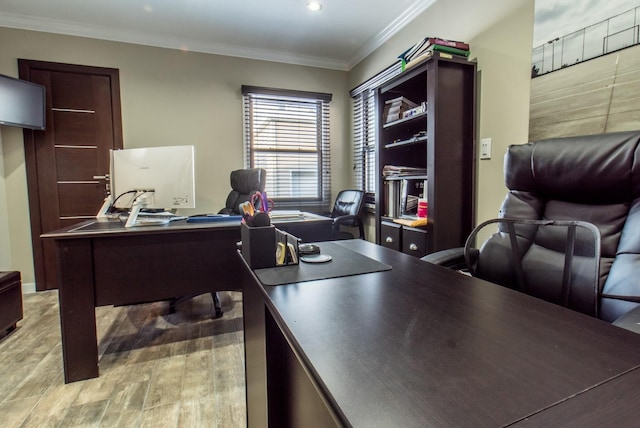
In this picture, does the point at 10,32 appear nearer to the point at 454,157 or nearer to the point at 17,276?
the point at 17,276

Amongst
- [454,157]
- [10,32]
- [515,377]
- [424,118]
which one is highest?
[10,32]

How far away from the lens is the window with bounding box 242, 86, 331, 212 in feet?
12.1

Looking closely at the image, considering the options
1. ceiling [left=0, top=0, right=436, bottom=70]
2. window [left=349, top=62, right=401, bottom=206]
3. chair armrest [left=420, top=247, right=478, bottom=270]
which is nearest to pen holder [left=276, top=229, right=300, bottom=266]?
chair armrest [left=420, top=247, right=478, bottom=270]

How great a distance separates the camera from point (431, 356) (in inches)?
19.3

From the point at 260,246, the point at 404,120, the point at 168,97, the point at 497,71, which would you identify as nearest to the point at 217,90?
the point at 168,97

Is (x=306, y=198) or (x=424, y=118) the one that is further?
(x=306, y=198)

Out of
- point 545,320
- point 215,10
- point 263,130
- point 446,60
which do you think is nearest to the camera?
point 545,320

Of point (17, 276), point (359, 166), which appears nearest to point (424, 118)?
point (359, 166)

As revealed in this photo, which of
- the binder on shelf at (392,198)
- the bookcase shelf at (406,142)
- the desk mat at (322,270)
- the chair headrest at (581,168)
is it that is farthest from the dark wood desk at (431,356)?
the binder on shelf at (392,198)

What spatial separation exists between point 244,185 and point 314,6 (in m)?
1.63

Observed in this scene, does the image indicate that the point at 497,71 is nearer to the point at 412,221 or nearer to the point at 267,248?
the point at 412,221

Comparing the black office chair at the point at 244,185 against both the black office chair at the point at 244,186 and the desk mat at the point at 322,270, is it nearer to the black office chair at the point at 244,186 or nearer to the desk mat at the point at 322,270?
the black office chair at the point at 244,186

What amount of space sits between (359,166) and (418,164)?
1.17m

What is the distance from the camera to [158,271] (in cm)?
185
